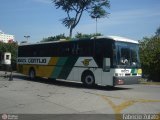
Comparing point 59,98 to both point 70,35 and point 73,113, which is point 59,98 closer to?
point 73,113

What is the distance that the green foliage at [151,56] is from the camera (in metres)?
29.9

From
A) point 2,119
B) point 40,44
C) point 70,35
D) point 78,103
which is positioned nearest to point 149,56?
point 40,44

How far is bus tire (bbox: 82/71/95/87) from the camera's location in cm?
1964

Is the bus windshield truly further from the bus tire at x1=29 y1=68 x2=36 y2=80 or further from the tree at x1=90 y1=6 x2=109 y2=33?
the tree at x1=90 y1=6 x2=109 y2=33

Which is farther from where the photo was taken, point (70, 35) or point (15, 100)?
point (70, 35)

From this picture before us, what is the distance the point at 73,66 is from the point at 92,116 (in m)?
10.9

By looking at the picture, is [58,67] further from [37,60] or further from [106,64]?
[106,64]

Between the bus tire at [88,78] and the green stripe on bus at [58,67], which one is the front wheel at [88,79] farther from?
the green stripe on bus at [58,67]

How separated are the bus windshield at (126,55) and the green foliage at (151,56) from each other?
10615 mm

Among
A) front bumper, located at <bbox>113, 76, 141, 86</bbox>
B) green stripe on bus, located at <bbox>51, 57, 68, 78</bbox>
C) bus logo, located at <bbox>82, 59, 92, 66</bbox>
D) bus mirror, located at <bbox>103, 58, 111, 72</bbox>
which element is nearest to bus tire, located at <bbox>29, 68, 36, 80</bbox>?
green stripe on bus, located at <bbox>51, 57, 68, 78</bbox>

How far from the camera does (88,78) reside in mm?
19922

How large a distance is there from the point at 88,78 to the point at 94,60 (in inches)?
52.3

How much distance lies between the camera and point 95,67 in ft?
63.2

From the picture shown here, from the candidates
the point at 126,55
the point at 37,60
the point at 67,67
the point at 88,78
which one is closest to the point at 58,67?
the point at 67,67
